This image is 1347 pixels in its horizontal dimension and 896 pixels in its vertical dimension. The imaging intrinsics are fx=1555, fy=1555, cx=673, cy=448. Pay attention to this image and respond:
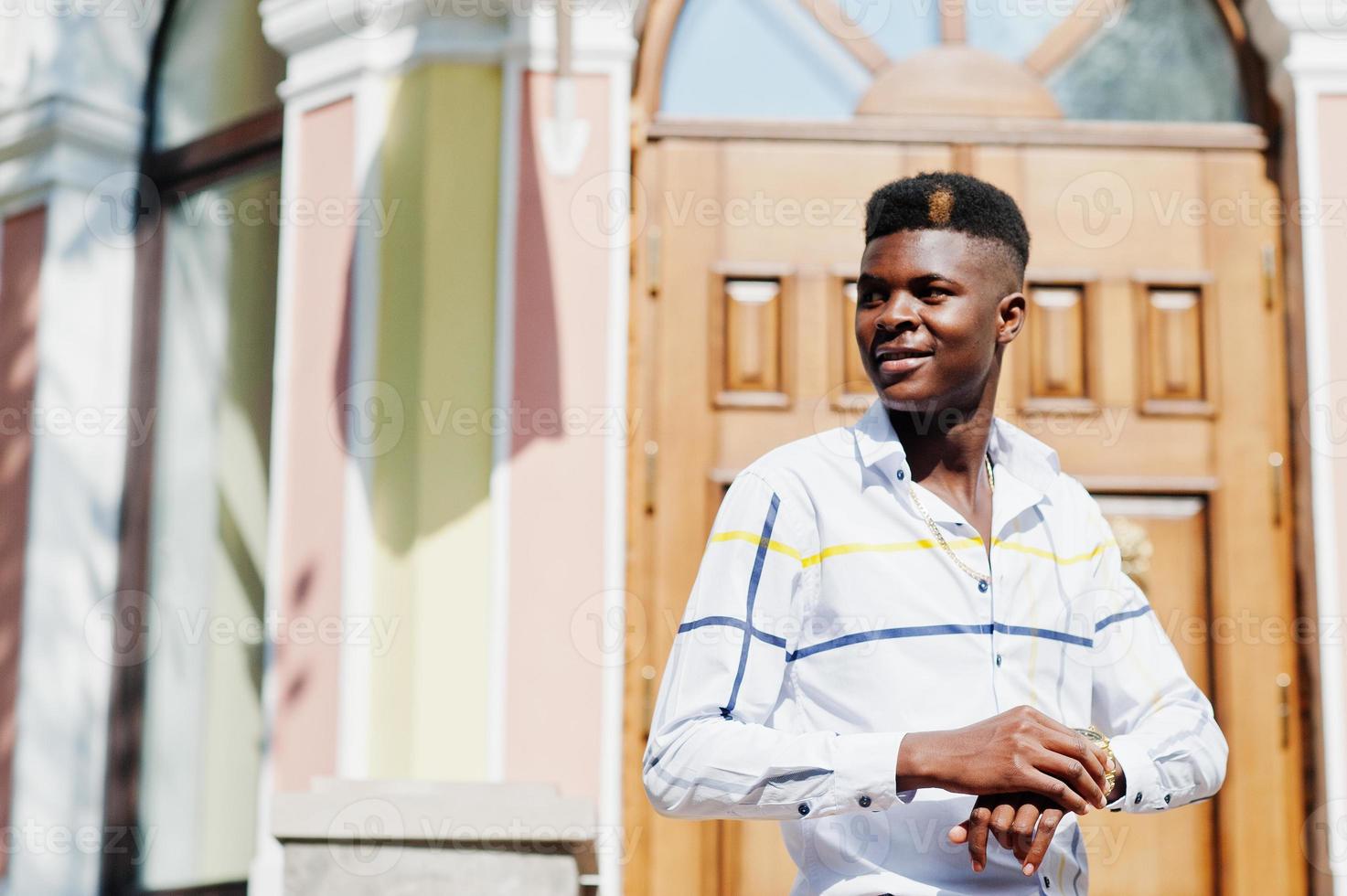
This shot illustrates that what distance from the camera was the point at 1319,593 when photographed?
4324 mm

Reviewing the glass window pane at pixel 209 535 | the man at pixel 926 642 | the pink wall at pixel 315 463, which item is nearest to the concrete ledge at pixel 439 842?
the pink wall at pixel 315 463

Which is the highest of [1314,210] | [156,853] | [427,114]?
[427,114]

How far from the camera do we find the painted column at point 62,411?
521 centimetres

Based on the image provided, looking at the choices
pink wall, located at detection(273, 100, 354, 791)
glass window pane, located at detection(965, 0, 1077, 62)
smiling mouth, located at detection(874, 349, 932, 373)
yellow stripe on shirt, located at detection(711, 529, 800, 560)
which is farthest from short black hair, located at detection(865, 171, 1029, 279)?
glass window pane, located at detection(965, 0, 1077, 62)

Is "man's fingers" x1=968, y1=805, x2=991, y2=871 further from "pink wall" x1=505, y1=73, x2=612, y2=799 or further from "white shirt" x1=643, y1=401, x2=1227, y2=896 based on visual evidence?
"pink wall" x1=505, y1=73, x2=612, y2=799

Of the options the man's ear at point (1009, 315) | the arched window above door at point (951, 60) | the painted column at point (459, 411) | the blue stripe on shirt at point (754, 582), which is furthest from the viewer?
the arched window above door at point (951, 60)

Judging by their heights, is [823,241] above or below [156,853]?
above

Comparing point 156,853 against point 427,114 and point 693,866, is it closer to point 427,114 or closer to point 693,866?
point 693,866

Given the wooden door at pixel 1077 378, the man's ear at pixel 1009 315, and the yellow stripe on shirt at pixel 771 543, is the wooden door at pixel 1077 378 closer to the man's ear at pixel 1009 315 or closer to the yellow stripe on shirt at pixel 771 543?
the man's ear at pixel 1009 315

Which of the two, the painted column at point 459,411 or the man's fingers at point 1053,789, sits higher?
the painted column at point 459,411


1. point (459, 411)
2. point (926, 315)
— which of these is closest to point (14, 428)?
point (459, 411)

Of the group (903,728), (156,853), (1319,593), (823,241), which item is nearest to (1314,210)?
(1319,593)

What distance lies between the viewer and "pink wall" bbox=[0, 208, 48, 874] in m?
5.31

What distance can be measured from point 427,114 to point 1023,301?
292 cm
